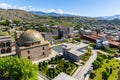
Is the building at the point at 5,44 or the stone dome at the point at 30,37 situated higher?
the stone dome at the point at 30,37

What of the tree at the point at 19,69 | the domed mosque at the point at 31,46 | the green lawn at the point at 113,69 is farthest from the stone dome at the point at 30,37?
the green lawn at the point at 113,69

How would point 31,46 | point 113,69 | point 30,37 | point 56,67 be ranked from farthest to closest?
point 30,37 < point 31,46 < point 113,69 < point 56,67

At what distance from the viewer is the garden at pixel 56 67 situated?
5309 cm

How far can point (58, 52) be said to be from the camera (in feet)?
253

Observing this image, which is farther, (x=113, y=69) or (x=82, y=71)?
(x=113, y=69)

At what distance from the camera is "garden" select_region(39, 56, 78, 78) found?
5309 centimetres

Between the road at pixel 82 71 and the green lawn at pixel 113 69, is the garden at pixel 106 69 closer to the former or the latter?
the green lawn at pixel 113 69

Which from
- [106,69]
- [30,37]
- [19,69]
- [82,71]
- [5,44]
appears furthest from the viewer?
[5,44]

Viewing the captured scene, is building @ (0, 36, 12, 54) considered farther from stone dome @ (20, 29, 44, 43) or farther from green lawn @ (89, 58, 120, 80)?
green lawn @ (89, 58, 120, 80)

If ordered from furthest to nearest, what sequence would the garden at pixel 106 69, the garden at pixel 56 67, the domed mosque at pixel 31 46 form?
the domed mosque at pixel 31 46
the garden at pixel 56 67
the garden at pixel 106 69

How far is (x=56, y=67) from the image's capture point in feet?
188

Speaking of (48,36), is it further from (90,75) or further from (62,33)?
(90,75)

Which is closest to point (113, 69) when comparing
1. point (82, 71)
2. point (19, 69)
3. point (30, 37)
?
point (82, 71)

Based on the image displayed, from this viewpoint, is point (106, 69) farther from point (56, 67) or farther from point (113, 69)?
point (56, 67)
